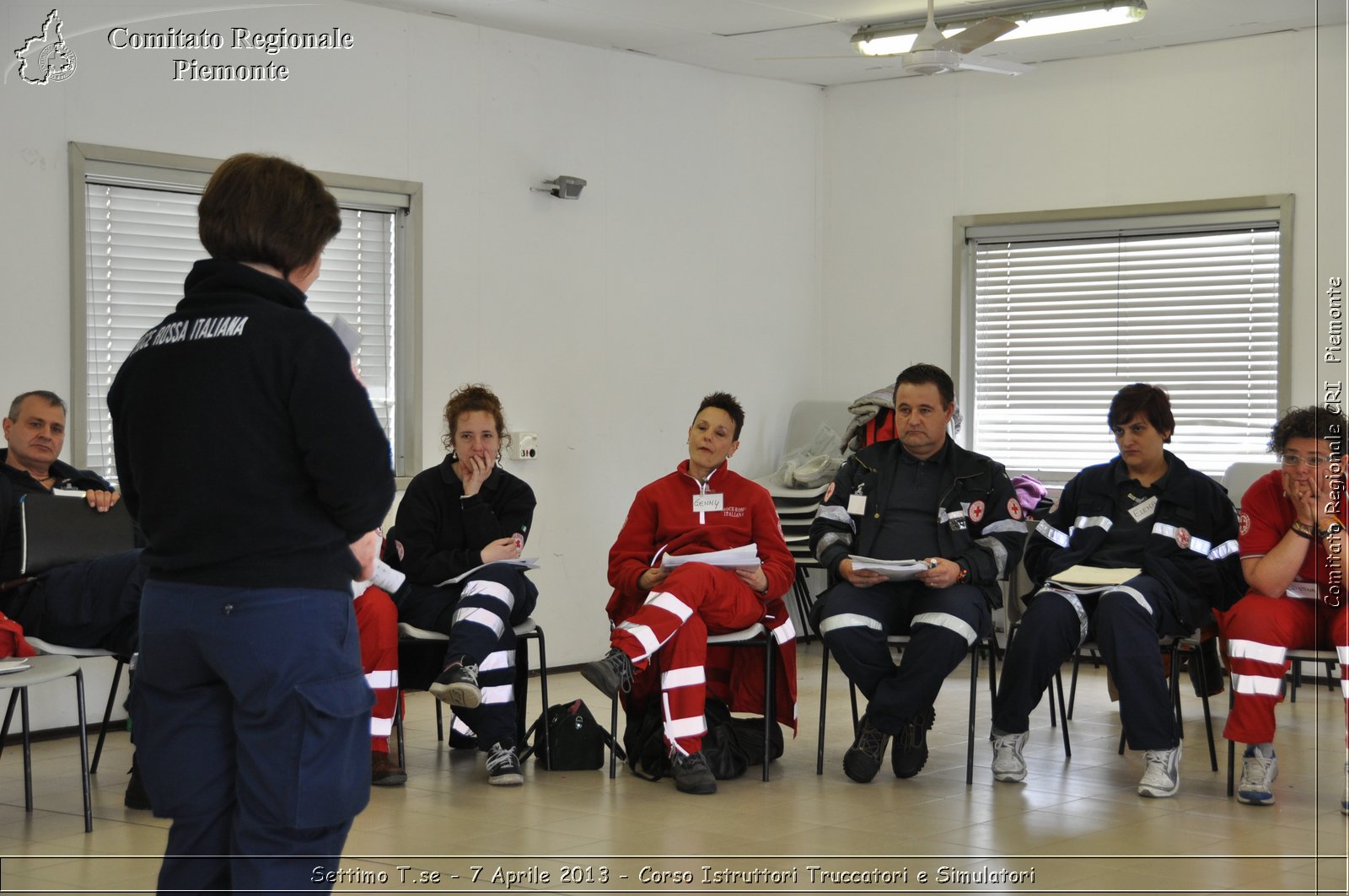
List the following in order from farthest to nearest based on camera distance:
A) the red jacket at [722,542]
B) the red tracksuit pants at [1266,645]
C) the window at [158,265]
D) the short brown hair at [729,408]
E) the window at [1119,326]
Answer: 1. the window at [1119,326]
2. the window at [158,265]
3. the short brown hair at [729,408]
4. the red jacket at [722,542]
5. the red tracksuit pants at [1266,645]

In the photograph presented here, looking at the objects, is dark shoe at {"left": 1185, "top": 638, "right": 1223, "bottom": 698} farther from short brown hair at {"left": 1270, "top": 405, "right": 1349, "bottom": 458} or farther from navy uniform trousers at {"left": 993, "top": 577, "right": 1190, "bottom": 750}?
short brown hair at {"left": 1270, "top": 405, "right": 1349, "bottom": 458}

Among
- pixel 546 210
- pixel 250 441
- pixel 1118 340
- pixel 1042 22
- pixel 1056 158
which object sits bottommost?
pixel 250 441

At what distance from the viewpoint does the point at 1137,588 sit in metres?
4.10

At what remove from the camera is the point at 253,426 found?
71.7 inches

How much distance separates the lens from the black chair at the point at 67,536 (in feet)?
13.3

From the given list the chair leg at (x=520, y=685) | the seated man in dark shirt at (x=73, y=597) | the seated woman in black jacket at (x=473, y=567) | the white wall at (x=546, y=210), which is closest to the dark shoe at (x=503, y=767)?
the seated woman in black jacket at (x=473, y=567)

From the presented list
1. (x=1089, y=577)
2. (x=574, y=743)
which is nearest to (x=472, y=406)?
(x=574, y=743)

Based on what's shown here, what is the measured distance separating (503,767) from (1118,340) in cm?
405

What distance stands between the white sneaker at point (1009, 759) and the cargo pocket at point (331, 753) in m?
2.75

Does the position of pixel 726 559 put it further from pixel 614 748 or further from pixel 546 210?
pixel 546 210

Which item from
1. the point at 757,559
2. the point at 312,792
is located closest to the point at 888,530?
the point at 757,559

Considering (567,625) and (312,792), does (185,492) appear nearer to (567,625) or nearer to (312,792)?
(312,792)

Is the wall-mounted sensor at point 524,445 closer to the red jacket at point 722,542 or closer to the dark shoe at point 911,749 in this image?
the red jacket at point 722,542

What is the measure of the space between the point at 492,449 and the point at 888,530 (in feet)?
4.33
